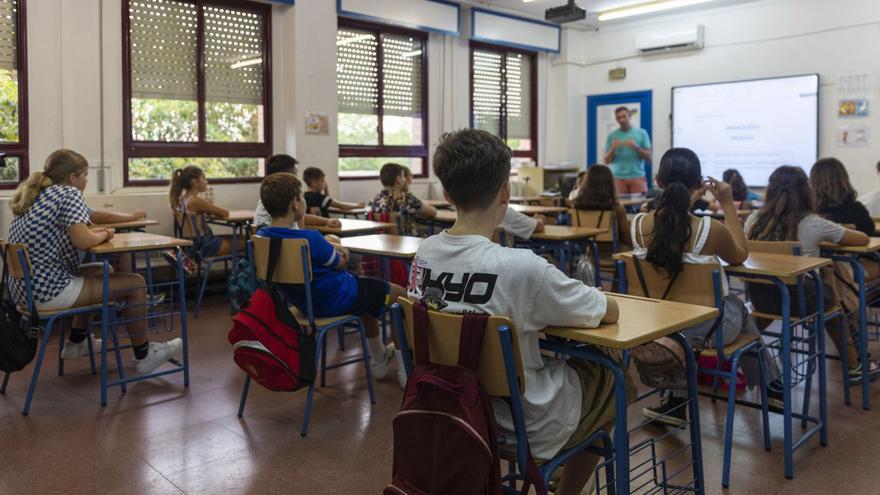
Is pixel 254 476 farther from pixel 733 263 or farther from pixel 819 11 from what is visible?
pixel 819 11

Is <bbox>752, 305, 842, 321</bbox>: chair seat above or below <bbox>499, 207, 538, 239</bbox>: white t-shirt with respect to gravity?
below

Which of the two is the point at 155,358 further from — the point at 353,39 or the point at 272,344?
the point at 353,39

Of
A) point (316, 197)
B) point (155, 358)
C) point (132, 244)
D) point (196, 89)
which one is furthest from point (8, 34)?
point (155, 358)

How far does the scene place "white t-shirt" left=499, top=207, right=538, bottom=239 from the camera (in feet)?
15.5

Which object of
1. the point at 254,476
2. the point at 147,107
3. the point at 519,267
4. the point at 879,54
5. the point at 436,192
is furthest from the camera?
the point at 436,192

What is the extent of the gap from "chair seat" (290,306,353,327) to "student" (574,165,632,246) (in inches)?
98.8

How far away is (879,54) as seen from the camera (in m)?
7.66

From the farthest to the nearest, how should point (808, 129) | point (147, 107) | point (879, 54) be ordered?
point (808, 129) < point (879, 54) < point (147, 107)

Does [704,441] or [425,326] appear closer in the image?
[425,326]

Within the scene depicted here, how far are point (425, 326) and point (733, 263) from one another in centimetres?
155

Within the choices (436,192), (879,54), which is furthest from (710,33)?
(436,192)

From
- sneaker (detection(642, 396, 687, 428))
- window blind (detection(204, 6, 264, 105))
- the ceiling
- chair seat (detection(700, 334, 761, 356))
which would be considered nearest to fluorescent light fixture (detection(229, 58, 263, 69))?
window blind (detection(204, 6, 264, 105))

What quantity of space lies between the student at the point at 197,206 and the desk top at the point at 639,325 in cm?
421

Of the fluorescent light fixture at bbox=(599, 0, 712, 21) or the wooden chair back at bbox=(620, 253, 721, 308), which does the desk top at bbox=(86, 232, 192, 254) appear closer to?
the wooden chair back at bbox=(620, 253, 721, 308)
